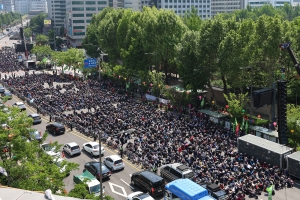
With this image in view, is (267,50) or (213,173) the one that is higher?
(267,50)

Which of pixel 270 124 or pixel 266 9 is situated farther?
pixel 266 9

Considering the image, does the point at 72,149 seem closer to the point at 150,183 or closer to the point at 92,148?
the point at 92,148

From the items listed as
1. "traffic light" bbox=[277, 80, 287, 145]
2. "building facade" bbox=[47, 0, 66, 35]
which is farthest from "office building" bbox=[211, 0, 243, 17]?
"traffic light" bbox=[277, 80, 287, 145]

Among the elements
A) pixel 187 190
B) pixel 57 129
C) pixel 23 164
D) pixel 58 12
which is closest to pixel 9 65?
pixel 57 129

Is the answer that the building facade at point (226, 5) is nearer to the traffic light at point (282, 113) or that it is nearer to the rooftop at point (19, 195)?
the traffic light at point (282, 113)

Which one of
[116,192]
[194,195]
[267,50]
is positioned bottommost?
[116,192]

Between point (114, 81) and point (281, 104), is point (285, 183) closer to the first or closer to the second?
point (281, 104)

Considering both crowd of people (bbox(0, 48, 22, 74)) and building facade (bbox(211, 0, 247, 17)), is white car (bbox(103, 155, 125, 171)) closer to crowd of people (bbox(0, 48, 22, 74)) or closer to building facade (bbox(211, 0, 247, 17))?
crowd of people (bbox(0, 48, 22, 74))

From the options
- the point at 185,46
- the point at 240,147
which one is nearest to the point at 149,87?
the point at 185,46
